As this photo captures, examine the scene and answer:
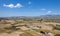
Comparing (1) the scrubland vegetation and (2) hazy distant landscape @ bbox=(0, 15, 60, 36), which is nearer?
(2) hazy distant landscape @ bbox=(0, 15, 60, 36)

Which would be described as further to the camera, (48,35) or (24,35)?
(48,35)

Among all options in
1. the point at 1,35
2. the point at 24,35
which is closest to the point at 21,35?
the point at 24,35

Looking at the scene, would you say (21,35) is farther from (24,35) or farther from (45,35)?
(45,35)

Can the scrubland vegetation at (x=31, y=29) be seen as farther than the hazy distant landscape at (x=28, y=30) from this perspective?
Yes

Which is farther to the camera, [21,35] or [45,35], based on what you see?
[45,35]

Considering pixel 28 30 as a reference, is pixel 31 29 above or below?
below

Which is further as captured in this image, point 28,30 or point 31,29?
point 31,29

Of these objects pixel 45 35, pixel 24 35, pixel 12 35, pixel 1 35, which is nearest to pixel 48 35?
pixel 45 35

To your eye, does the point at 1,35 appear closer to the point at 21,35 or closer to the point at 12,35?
the point at 12,35
